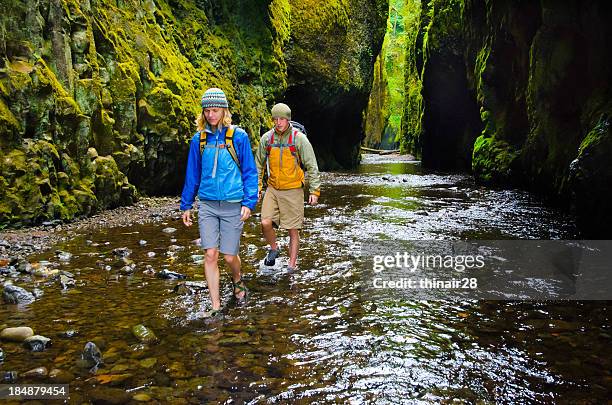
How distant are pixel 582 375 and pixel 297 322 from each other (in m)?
2.41

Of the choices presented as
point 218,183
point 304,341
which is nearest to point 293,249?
point 218,183

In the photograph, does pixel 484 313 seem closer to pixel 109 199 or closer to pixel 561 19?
pixel 561 19

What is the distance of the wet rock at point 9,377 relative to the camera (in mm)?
3414

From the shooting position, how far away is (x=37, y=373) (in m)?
3.54

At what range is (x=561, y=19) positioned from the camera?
11.1 m

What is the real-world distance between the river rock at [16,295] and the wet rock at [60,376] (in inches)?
77.1

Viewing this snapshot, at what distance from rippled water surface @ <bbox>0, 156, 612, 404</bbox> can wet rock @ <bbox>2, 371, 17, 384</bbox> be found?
0.25 feet

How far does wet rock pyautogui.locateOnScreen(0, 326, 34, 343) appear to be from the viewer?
4.14 metres

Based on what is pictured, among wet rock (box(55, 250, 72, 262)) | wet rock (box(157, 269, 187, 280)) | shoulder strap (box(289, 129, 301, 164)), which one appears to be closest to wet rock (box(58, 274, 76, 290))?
wet rock (box(157, 269, 187, 280))

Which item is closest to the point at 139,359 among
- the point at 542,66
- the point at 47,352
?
the point at 47,352

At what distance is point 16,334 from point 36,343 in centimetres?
30

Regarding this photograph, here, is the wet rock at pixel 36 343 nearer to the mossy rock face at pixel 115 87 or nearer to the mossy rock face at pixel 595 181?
the mossy rock face at pixel 115 87

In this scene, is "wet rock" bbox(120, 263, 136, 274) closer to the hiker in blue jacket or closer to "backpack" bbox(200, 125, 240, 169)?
the hiker in blue jacket

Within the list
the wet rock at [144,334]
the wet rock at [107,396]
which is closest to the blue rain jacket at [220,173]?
the wet rock at [144,334]
